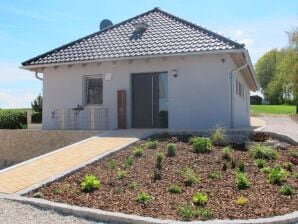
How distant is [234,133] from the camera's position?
14281 millimetres

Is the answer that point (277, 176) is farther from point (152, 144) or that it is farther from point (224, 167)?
point (152, 144)

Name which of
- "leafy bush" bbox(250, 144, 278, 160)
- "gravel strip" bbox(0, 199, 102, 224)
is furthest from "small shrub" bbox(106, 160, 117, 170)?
"leafy bush" bbox(250, 144, 278, 160)

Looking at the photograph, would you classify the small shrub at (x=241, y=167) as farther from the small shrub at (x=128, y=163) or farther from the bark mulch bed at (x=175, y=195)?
the small shrub at (x=128, y=163)

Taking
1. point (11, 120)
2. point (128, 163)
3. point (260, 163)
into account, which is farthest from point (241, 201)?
point (11, 120)

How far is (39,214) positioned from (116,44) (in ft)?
40.1

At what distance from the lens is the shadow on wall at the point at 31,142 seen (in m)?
16.4

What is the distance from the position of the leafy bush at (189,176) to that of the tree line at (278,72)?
37.1m

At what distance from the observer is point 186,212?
7.36m

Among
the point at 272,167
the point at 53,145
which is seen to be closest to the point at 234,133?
the point at 272,167

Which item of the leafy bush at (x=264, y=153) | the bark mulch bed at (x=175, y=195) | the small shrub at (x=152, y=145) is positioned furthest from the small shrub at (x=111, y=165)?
the leafy bush at (x=264, y=153)

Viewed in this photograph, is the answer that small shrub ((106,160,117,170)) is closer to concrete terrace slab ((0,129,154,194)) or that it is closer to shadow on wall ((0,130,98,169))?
concrete terrace slab ((0,129,154,194))

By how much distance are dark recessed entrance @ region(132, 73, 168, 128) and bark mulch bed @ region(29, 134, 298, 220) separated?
6430mm

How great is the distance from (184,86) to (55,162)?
730 centimetres

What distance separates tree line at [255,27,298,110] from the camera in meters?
45.8
